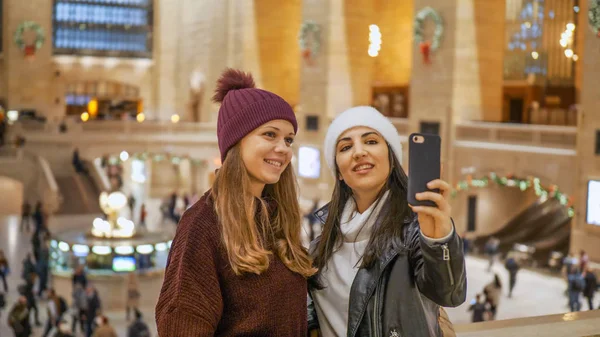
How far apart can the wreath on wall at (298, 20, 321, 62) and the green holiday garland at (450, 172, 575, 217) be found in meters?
9.96

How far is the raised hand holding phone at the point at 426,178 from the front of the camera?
8.54 ft

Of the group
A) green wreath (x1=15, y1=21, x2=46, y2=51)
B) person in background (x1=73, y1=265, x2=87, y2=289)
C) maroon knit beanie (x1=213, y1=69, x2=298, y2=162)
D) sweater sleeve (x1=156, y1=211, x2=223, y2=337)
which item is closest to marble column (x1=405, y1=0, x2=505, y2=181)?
person in background (x1=73, y1=265, x2=87, y2=289)

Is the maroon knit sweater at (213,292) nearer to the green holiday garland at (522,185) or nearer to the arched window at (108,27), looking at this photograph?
the green holiday garland at (522,185)

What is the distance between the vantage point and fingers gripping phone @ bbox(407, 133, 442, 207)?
260 centimetres

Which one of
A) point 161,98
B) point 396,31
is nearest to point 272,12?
point 396,31

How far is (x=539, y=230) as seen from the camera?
2253 cm

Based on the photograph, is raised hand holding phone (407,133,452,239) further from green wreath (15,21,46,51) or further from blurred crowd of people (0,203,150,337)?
green wreath (15,21,46,51)

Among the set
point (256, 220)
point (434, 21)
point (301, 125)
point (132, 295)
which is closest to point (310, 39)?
point (301, 125)

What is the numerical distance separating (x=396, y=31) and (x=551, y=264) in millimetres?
18079

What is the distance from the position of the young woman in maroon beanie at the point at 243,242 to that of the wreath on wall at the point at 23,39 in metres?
41.5

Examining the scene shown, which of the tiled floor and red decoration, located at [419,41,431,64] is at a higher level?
red decoration, located at [419,41,431,64]

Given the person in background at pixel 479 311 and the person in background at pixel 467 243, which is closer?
the person in background at pixel 479 311

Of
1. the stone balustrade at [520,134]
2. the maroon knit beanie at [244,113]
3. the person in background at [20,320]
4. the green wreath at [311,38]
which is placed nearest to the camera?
the maroon knit beanie at [244,113]

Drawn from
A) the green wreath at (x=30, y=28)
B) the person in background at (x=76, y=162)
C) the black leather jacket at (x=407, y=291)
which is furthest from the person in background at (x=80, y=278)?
the green wreath at (x=30, y=28)
